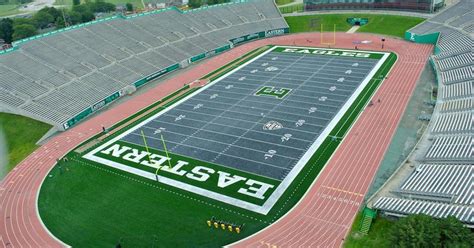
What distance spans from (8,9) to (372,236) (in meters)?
173

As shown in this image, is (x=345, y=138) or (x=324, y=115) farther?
(x=324, y=115)

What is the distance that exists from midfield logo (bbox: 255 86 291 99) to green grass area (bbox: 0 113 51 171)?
2849cm

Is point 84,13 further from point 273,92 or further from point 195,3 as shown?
point 273,92

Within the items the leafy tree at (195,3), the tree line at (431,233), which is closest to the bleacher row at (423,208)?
the tree line at (431,233)

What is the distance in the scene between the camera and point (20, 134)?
151ft

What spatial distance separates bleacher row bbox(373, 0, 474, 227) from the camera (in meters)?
26.4

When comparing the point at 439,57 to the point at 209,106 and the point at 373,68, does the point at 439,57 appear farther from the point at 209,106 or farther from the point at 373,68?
the point at 209,106

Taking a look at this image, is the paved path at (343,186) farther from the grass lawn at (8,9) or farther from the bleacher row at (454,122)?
the grass lawn at (8,9)

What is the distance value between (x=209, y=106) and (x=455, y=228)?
33.9 m

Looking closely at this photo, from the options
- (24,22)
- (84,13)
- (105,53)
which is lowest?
(105,53)

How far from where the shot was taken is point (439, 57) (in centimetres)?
5609

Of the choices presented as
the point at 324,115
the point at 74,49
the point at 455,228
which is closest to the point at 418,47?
the point at 324,115

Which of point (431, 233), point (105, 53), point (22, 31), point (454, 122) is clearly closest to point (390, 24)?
point (454, 122)

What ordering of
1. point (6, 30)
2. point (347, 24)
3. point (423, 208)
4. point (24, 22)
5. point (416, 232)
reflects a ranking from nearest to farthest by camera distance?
point (416, 232) < point (423, 208) < point (347, 24) < point (6, 30) < point (24, 22)
